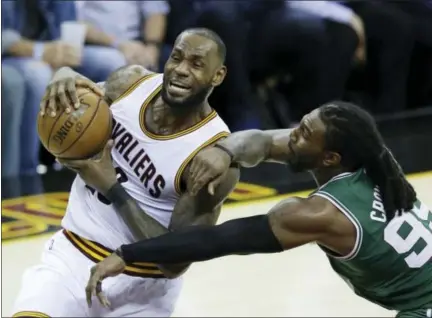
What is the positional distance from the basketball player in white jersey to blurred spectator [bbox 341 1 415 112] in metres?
2.74

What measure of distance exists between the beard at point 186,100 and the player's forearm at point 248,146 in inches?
4.6

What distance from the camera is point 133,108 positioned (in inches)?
94.7

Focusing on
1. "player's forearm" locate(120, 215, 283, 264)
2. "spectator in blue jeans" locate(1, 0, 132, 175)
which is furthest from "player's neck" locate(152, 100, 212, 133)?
"spectator in blue jeans" locate(1, 0, 132, 175)

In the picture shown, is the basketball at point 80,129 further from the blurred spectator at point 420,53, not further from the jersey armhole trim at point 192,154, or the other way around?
the blurred spectator at point 420,53

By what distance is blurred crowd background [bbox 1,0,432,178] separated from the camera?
4328 millimetres

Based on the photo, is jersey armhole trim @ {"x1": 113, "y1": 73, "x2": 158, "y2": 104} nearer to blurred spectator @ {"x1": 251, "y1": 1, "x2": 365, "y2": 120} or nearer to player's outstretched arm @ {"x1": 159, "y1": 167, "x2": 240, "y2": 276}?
player's outstretched arm @ {"x1": 159, "y1": 167, "x2": 240, "y2": 276}

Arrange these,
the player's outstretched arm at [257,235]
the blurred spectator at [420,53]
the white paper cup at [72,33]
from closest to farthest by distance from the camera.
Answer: the player's outstretched arm at [257,235]
the white paper cup at [72,33]
the blurred spectator at [420,53]

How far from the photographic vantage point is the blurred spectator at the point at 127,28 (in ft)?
14.7

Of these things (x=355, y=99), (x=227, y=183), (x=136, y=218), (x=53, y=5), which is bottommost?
(x=355, y=99)

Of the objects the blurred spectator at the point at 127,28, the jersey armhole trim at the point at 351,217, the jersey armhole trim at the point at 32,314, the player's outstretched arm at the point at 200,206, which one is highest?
the jersey armhole trim at the point at 351,217

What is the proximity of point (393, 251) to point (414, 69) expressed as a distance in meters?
3.04

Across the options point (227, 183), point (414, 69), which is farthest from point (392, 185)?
point (414, 69)

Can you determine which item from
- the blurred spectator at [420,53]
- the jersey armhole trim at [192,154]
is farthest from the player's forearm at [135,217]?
the blurred spectator at [420,53]

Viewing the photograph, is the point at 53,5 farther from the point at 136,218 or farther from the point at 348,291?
the point at 136,218
